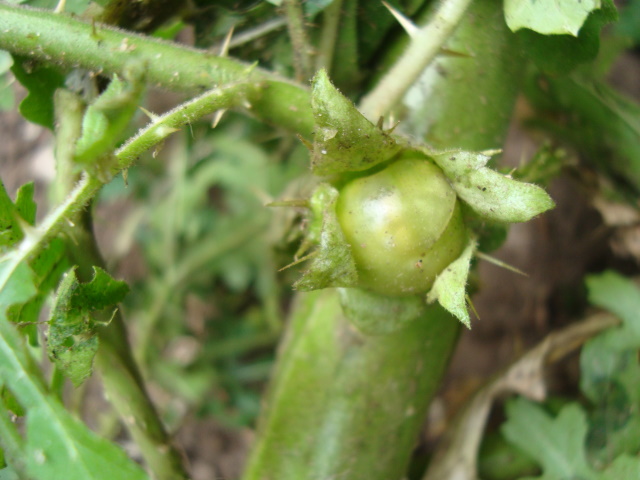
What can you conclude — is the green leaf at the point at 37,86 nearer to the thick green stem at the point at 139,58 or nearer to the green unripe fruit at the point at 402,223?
the thick green stem at the point at 139,58

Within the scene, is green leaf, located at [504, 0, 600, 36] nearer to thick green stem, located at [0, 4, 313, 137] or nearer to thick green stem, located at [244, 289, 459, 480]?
thick green stem, located at [0, 4, 313, 137]

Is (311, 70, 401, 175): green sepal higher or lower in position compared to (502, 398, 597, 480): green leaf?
higher

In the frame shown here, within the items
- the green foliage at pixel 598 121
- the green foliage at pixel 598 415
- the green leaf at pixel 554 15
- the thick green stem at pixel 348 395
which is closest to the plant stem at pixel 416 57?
the green leaf at pixel 554 15

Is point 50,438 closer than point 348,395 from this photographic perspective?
Yes

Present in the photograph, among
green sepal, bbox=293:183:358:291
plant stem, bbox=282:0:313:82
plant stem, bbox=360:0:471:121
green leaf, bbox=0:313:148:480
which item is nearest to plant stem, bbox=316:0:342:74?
plant stem, bbox=282:0:313:82

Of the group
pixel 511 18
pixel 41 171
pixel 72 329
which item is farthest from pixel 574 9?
pixel 41 171

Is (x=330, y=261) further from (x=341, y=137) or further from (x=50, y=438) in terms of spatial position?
(x=50, y=438)

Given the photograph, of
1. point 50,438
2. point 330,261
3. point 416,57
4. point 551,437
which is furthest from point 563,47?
point 50,438
